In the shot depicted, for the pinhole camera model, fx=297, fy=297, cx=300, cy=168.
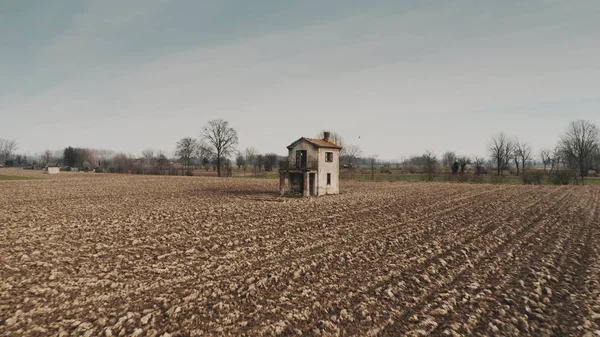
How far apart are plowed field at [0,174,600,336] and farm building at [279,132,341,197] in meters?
16.1

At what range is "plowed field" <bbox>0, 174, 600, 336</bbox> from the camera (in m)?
8.16

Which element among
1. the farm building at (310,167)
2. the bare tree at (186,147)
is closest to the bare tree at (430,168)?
the farm building at (310,167)

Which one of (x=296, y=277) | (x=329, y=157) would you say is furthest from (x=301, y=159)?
(x=296, y=277)

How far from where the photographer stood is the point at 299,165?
38094mm

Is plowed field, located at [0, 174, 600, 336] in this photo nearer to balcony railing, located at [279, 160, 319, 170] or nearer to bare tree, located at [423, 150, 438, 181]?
balcony railing, located at [279, 160, 319, 170]

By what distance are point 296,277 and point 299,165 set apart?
1074 inches

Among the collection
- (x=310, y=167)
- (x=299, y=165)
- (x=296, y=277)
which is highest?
(x=299, y=165)

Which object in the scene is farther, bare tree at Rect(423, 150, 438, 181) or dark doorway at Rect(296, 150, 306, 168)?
bare tree at Rect(423, 150, 438, 181)

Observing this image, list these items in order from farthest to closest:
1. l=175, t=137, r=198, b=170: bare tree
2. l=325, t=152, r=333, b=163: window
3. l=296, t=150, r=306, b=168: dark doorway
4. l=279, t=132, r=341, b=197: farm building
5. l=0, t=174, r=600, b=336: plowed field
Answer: l=175, t=137, r=198, b=170: bare tree, l=325, t=152, r=333, b=163: window, l=296, t=150, r=306, b=168: dark doorway, l=279, t=132, r=341, b=197: farm building, l=0, t=174, r=600, b=336: plowed field

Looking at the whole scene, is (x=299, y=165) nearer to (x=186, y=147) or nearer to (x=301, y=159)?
(x=301, y=159)

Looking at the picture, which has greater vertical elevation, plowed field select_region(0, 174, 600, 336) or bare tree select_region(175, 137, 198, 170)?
bare tree select_region(175, 137, 198, 170)

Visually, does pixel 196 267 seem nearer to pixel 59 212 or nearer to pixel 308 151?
pixel 59 212

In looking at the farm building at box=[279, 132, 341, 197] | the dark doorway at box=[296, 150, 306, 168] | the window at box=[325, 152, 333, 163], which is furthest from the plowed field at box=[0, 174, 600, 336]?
the window at box=[325, 152, 333, 163]

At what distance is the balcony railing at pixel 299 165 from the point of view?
37141 millimetres
